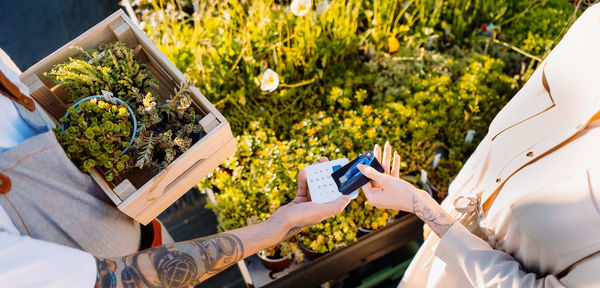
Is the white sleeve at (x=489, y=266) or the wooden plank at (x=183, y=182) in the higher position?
the wooden plank at (x=183, y=182)

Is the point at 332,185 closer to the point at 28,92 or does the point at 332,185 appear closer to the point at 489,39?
the point at 28,92

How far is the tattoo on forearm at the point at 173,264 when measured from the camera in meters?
0.87

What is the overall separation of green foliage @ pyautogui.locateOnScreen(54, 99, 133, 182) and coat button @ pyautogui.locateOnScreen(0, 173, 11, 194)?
146mm

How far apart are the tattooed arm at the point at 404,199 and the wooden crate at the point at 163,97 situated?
55cm

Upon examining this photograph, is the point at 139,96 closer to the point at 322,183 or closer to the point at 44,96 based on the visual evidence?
the point at 44,96

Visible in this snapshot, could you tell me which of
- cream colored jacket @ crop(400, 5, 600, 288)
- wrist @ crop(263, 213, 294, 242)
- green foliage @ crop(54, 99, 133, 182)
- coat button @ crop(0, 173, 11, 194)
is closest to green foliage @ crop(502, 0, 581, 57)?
cream colored jacket @ crop(400, 5, 600, 288)

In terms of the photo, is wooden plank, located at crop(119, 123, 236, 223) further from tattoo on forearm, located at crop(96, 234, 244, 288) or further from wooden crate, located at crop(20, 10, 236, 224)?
tattoo on forearm, located at crop(96, 234, 244, 288)

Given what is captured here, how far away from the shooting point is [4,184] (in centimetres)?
84

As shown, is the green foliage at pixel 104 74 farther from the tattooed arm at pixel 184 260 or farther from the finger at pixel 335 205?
the finger at pixel 335 205

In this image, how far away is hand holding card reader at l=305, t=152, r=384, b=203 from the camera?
1.26 m

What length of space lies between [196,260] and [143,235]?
391mm

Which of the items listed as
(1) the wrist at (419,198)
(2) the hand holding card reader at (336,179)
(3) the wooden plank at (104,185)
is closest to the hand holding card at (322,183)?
(2) the hand holding card reader at (336,179)

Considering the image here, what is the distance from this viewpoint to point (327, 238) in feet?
5.08

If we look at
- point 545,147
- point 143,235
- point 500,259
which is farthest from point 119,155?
point 545,147
